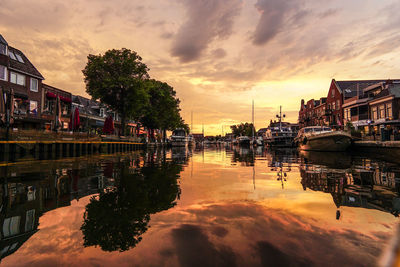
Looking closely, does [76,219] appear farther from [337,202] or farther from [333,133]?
[333,133]

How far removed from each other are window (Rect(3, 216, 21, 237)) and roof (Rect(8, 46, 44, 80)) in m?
32.2

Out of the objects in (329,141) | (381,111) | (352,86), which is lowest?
(329,141)

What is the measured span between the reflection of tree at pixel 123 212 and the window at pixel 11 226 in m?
0.89

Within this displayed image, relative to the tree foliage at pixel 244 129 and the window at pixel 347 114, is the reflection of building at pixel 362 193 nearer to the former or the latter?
the window at pixel 347 114

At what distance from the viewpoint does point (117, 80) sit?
1302 inches

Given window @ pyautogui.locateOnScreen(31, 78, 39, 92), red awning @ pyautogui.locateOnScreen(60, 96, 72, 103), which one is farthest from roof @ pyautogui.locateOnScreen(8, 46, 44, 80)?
red awning @ pyautogui.locateOnScreen(60, 96, 72, 103)

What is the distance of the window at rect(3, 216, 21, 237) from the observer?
3268 mm

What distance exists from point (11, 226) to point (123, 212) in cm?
156

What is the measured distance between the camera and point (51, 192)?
220 inches

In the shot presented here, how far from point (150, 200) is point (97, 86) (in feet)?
105

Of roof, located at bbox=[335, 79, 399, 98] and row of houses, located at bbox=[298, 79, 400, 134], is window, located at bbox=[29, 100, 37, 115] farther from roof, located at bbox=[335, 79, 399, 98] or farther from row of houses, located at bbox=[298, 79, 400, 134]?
roof, located at bbox=[335, 79, 399, 98]

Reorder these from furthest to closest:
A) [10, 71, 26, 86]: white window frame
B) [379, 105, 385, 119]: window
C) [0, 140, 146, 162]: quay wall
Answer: [379, 105, 385, 119]: window < [10, 71, 26, 86]: white window frame < [0, 140, 146, 162]: quay wall

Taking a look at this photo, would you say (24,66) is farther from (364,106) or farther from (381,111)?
(364,106)

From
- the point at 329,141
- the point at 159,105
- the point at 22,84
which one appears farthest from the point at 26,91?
the point at 329,141
